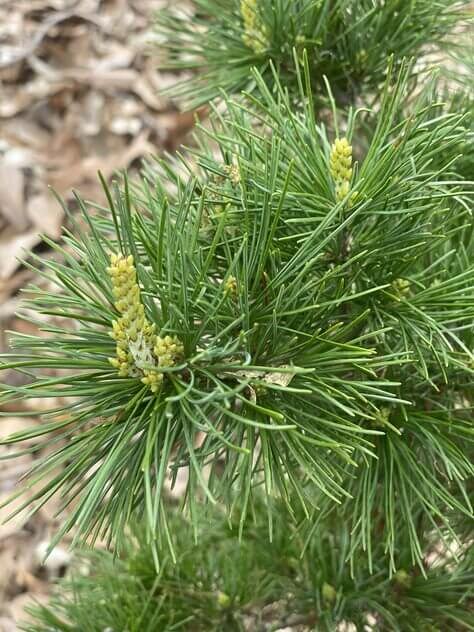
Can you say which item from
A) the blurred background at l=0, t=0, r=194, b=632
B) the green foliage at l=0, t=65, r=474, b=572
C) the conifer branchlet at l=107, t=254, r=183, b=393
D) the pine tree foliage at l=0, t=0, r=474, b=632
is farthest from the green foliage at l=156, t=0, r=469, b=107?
the blurred background at l=0, t=0, r=194, b=632

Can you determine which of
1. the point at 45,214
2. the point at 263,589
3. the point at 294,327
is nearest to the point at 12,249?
the point at 45,214

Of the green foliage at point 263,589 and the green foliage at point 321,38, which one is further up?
the green foliage at point 321,38

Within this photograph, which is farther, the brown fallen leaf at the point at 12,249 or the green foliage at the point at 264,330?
the brown fallen leaf at the point at 12,249

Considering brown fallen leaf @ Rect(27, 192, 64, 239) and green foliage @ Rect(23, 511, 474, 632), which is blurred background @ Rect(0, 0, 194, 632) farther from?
green foliage @ Rect(23, 511, 474, 632)

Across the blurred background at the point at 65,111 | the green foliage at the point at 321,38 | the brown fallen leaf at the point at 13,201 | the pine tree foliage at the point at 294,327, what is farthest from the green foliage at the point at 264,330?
the brown fallen leaf at the point at 13,201

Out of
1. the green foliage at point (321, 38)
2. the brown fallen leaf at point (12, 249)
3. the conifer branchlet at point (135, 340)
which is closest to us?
the conifer branchlet at point (135, 340)

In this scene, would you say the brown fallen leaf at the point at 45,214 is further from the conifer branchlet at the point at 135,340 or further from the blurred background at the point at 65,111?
the conifer branchlet at the point at 135,340
